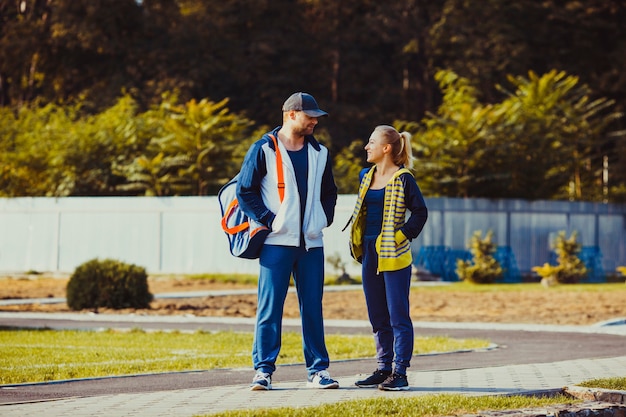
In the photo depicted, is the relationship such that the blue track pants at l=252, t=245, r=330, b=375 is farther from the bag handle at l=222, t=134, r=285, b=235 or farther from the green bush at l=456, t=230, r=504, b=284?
the green bush at l=456, t=230, r=504, b=284

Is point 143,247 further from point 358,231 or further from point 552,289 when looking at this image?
point 358,231

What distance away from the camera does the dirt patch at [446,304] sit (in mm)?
20719

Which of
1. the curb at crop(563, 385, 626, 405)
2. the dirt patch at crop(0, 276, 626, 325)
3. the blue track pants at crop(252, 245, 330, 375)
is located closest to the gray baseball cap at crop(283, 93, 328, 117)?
the blue track pants at crop(252, 245, 330, 375)

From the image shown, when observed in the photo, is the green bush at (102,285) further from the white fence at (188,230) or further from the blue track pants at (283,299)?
the blue track pants at (283,299)

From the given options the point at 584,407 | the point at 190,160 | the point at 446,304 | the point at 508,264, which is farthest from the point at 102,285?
the point at 190,160

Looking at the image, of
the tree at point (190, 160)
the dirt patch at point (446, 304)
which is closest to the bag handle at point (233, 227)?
the dirt patch at point (446, 304)

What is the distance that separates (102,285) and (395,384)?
12830 millimetres

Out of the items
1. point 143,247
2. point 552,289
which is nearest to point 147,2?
point 143,247

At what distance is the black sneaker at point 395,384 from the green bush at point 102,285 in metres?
12.6

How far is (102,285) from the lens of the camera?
21.3 metres

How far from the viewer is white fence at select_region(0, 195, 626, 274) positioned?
3356cm

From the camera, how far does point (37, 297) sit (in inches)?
1008

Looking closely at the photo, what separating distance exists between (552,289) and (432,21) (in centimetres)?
2721

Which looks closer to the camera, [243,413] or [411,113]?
[243,413]
